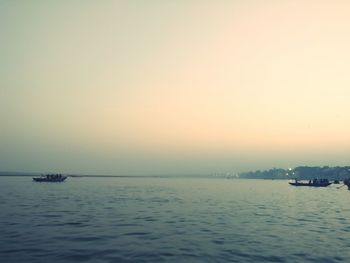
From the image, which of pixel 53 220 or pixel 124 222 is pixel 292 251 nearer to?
pixel 124 222

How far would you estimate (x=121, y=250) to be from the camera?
79.4 ft

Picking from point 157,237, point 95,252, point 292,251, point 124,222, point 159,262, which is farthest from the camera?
point 124,222

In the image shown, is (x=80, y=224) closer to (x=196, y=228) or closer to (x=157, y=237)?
(x=157, y=237)

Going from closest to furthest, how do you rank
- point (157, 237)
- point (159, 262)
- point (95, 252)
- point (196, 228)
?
point (159, 262) → point (95, 252) → point (157, 237) → point (196, 228)

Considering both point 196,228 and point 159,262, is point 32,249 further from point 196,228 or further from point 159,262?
point 196,228

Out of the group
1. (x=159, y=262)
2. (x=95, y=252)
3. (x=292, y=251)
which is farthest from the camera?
(x=292, y=251)

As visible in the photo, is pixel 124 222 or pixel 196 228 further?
pixel 124 222

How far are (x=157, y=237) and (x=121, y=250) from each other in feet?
20.2

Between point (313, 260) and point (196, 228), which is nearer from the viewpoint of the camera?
point (313, 260)

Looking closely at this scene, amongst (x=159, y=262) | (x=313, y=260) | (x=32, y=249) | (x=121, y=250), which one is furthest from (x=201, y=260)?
(x=32, y=249)

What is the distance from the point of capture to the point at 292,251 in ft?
83.2

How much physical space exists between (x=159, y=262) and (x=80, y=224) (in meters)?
17.3

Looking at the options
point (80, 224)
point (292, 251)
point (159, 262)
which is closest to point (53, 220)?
point (80, 224)

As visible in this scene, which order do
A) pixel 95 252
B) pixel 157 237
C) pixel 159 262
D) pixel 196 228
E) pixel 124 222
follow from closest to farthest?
pixel 159 262, pixel 95 252, pixel 157 237, pixel 196 228, pixel 124 222
